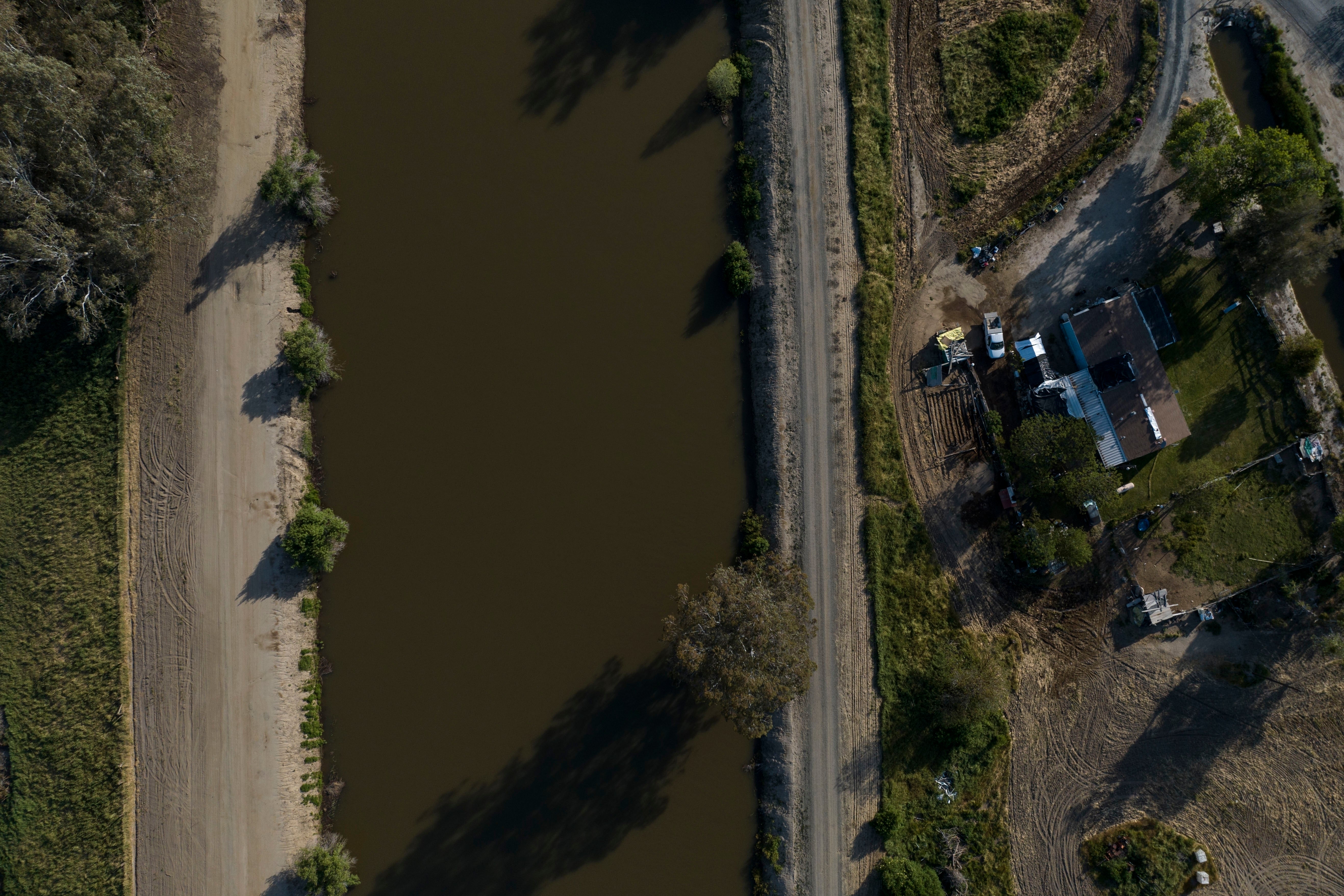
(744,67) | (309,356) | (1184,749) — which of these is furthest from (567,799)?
(744,67)

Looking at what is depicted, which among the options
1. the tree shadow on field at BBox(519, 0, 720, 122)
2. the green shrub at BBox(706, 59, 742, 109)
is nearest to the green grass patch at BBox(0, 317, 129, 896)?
the tree shadow on field at BBox(519, 0, 720, 122)

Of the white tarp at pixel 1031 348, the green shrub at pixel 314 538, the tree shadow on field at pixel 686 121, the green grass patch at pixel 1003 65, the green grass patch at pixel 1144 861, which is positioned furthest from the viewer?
the tree shadow on field at pixel 686 121

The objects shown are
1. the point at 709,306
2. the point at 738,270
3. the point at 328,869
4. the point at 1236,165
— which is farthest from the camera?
the point at 709,306

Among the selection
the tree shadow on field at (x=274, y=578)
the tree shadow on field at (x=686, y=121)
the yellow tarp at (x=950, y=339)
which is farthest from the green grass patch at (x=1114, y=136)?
the tree shadow on field at (x=274, y=578)

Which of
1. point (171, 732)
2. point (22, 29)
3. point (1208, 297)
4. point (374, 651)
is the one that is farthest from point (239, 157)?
point (1208, 297)

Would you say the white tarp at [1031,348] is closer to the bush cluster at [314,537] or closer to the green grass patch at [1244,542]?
the green grass patch at [1244,542]

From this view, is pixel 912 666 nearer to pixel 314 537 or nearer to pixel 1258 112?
pixel 314 537

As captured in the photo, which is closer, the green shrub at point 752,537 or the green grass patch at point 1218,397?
the green shrub at point 752,537
